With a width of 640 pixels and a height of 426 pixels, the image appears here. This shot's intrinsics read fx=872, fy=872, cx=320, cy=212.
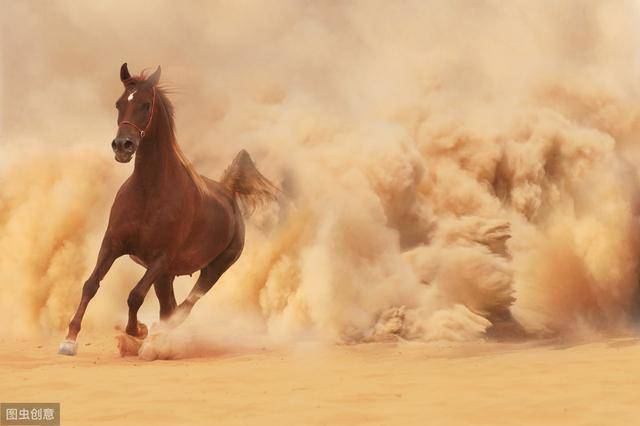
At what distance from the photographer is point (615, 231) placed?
13.5 meters

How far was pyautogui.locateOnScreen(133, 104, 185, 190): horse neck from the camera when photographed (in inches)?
360

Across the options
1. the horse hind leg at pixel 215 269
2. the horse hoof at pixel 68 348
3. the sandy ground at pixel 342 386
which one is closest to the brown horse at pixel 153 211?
the horse hoof at pixel 68 348

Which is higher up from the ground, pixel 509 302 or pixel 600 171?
pixel 600 171

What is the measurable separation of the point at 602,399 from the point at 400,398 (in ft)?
4.79

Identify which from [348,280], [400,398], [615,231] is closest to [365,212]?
[348,280]

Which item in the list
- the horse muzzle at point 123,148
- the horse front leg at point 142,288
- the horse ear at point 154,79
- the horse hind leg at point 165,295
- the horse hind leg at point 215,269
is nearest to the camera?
the horse muzzle at point 123,148

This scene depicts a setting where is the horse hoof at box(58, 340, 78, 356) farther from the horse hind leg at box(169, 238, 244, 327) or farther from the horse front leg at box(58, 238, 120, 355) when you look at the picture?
the horse hind leg at box(169, 238, 244, 327)

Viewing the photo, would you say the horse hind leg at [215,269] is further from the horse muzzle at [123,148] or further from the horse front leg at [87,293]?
the horse muzzle at [123,148]

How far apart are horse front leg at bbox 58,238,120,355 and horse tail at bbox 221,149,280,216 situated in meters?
2.37

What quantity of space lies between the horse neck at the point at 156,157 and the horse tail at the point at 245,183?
1.90m

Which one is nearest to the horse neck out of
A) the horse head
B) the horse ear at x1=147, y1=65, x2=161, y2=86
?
the horse head

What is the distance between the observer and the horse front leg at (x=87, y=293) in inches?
342

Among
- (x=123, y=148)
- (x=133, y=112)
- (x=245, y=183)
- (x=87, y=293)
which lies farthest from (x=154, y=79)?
(x=245, y=183)

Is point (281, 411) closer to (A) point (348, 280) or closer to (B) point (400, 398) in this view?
(B) point (400, 398)
